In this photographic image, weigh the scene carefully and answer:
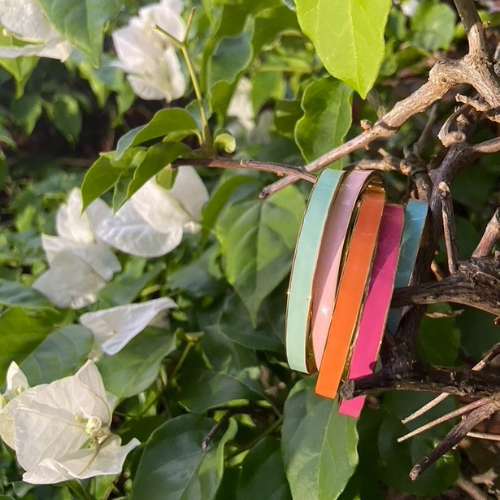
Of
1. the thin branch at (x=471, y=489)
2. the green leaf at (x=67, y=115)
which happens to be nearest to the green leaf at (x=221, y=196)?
the thin branch at (x=471, y=489)

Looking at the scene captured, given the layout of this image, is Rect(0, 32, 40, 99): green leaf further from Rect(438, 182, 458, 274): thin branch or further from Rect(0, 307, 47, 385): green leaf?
Rect(438, 182, 458, 274): thin branch

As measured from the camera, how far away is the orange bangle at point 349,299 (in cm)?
23

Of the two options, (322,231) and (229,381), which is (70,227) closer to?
(229,381)

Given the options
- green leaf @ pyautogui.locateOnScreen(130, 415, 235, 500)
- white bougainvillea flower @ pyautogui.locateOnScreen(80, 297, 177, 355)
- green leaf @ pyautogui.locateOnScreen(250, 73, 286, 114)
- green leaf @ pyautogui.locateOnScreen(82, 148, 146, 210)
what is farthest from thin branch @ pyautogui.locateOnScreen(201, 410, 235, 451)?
green leaf @ pyautogui.locateOnScreen(250, 73, 286, 114)

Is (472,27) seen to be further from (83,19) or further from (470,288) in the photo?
(83,19)

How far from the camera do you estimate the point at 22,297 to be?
0.53 m

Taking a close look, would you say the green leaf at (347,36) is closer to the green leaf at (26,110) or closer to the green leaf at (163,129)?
the green leaf at (163,129)

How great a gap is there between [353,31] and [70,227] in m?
0.45

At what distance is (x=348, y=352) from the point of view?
24cm

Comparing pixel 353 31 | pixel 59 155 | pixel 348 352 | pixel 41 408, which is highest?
pixel 353 31

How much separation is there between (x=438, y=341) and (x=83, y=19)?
0.36 m

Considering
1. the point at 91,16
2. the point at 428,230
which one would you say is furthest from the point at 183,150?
the point at 428,230

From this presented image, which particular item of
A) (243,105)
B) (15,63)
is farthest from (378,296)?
(243,105)

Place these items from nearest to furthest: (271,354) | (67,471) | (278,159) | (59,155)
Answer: (67,471) < (271,354) < (278,159) < (59,155)
